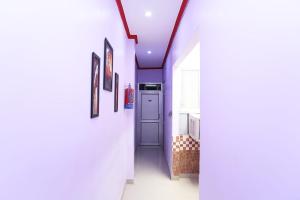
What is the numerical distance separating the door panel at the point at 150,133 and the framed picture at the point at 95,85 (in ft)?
15.7

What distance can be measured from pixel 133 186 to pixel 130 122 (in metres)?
1.03

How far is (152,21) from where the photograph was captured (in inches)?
108

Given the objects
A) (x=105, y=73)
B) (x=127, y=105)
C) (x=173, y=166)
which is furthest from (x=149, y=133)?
(x=105, y=73)

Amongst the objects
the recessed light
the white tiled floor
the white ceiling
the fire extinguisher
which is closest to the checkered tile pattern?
the white tiled floor

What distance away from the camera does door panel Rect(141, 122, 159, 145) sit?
618 centimetres

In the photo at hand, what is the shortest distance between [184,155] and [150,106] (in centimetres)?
278

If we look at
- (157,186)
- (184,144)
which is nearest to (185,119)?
(184,144)
